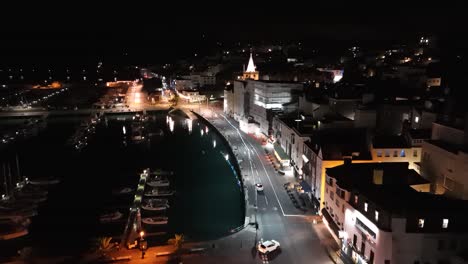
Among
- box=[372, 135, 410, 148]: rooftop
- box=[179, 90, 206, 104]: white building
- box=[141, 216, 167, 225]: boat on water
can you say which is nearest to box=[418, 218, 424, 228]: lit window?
box=[372, 135, 410, 148]: rooftop

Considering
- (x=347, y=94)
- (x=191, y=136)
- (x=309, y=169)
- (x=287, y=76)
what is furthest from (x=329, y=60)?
(x=309, y=169)

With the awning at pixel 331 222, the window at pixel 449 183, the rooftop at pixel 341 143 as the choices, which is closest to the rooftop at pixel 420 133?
the rooftop at pixel 341 143

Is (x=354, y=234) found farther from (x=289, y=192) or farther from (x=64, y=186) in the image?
(x=64, y=186)

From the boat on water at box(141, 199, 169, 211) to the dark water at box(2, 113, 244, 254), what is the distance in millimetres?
590

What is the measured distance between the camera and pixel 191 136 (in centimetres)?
4569

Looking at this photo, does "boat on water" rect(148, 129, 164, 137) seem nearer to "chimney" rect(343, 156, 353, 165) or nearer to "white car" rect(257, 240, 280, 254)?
"chimney" rect(343, 156, 353, 165)

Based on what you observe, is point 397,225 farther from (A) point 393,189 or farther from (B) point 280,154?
(B) point 280,154

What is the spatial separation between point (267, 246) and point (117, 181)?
17553 mm

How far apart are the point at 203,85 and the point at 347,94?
48.9 metres

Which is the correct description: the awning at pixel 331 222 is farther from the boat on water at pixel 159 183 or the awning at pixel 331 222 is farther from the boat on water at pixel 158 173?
the boat on water at pixel 158 173

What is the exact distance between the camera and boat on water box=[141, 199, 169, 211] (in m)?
24.3

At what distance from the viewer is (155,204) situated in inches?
976

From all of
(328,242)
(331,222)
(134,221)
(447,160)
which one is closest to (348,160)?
(331,222)

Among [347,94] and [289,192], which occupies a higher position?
[347,94]
